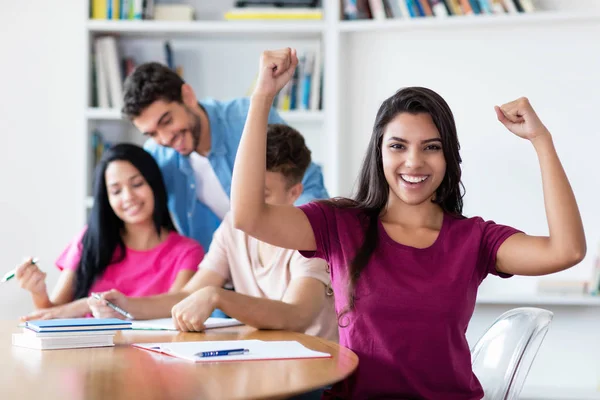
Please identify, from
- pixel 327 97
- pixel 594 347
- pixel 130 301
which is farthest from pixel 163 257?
pixel 594 347

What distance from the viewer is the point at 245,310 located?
1.87m

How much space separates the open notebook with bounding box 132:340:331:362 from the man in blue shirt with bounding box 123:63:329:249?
1.30 meters

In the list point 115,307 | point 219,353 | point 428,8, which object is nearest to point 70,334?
point 219,353

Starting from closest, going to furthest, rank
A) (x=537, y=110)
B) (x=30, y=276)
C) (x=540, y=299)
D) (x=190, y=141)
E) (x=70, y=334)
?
(x=70, y=334) < (x=30, y=276) < (x=190, y=141) < (x=540, y=299) < (x=537, y=110)

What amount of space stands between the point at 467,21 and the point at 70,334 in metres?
2.63

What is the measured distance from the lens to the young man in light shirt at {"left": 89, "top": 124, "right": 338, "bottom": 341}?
1.88 metres

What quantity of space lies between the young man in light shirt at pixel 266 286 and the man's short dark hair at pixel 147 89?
0.73 metres

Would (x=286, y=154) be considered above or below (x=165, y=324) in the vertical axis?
above

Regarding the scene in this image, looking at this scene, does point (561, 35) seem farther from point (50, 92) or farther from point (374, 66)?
point (50, 92)

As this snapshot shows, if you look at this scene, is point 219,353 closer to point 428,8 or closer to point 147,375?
point 147,375

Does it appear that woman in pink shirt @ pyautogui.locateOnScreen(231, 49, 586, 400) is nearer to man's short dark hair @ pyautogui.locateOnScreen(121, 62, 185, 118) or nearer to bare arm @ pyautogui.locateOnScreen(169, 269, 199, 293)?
bare arm @ pyautogui.locateOnScreen(169, 269, 199, 293)

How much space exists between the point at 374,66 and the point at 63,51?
4.98ft

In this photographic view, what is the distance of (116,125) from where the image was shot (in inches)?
160

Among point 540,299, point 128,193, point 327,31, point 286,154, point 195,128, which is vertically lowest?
point 540,299
